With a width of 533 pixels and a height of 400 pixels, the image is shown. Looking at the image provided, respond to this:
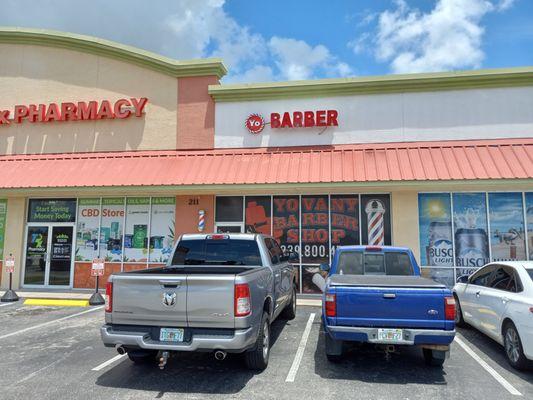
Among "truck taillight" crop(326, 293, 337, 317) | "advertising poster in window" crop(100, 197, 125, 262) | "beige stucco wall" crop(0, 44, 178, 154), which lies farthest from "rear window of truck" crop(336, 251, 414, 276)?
"advertising poster in window" crop(100, 197, 125, 262)

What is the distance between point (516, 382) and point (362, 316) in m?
2.28

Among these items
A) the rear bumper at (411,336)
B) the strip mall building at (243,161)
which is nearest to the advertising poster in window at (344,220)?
the strip mall building at (243,161)

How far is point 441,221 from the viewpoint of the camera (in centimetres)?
1275

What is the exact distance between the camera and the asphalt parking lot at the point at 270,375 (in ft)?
16.9

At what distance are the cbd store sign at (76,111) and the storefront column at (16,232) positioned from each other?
3236 millimetres

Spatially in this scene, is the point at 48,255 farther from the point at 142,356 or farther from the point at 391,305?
the point at 391,305

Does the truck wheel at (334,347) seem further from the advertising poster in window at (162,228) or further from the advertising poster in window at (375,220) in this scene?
the advertising poster in window at (162,228)

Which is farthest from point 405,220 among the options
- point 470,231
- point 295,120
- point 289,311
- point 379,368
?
point 379,368

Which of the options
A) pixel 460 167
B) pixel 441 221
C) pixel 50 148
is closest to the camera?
pixel 460 167

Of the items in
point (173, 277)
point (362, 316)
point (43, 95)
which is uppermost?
point (43, 95)

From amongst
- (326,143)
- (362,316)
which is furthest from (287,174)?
(362,316)

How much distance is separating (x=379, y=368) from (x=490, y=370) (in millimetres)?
1667

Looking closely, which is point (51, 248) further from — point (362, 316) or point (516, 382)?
point (516, 382)

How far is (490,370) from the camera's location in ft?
19.8
